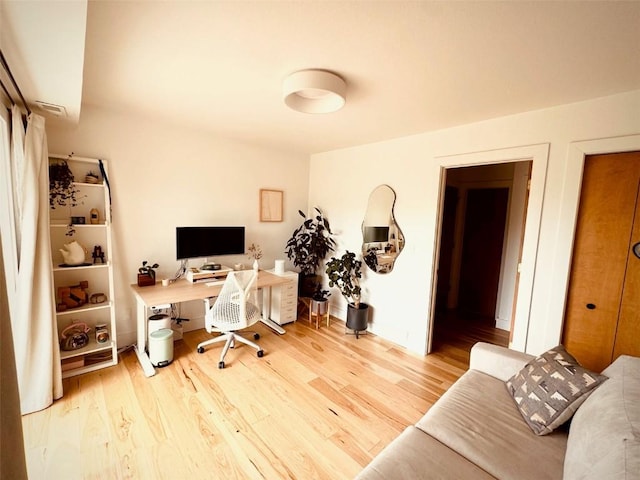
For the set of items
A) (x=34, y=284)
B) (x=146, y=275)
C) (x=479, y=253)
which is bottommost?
(x=146, y=275)

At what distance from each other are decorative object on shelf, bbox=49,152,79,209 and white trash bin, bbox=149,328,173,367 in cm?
142

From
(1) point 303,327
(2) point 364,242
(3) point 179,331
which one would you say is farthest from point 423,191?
(3) point 179,331

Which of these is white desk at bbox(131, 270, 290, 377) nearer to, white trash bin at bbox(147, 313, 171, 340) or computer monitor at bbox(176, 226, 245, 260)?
white trash bin at bbox(147, 313, 171, 340)

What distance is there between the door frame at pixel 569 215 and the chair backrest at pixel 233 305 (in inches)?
102

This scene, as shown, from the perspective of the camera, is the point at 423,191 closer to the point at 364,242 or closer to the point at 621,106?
the point at 364,242

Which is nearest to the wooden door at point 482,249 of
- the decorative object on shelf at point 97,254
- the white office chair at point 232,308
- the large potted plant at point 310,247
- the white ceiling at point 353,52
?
the white ceiling at point 353,52

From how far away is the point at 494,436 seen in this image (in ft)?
4.49

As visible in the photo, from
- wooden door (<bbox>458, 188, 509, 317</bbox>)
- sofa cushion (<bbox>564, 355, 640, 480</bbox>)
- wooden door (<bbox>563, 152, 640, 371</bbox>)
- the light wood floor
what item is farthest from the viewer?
wooden door (<bbox>458, 188, 509, 317</bbox>)

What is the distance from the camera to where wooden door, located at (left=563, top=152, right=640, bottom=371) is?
1.96 m

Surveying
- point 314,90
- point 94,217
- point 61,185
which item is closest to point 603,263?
point 314,90

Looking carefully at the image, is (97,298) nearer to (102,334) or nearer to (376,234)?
(102,334)

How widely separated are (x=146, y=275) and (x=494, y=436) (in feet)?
10.1

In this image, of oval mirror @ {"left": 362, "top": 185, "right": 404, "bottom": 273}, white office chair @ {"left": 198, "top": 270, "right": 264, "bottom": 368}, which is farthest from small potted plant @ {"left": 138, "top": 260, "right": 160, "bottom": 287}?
oval mirror @ {"left": 362, "top": 185, "right": 404, "bottom": 273}

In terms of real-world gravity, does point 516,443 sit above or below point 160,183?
below
